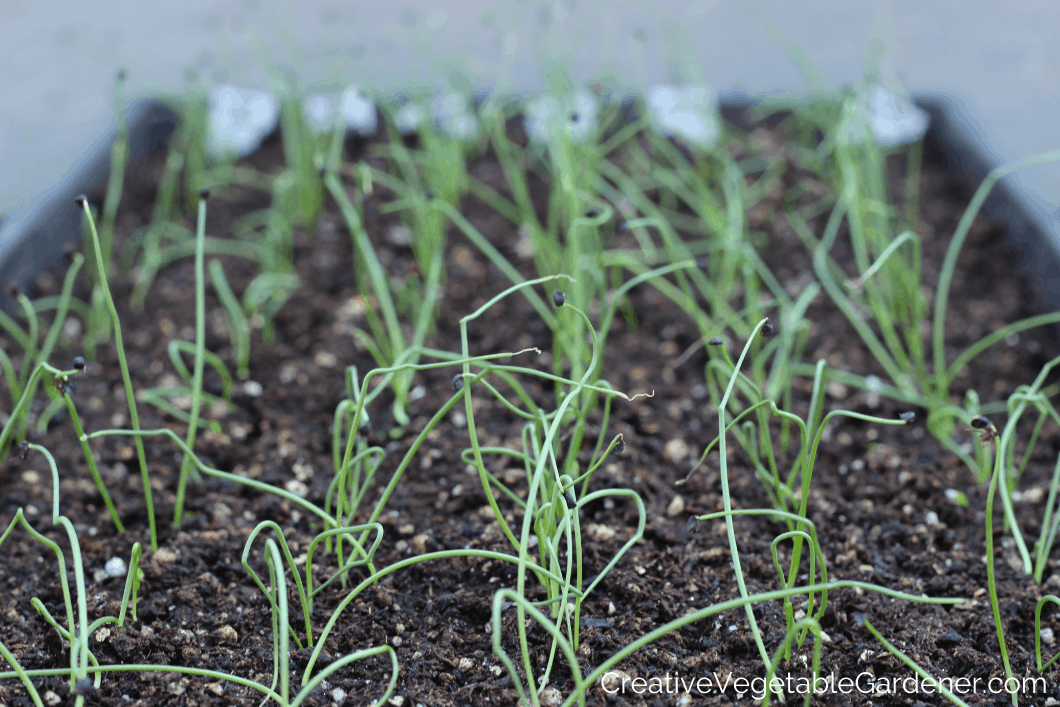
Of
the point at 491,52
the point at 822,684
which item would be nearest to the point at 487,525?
the point at 822,684

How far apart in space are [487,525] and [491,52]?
1330 mm

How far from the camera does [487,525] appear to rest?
2.75 ft

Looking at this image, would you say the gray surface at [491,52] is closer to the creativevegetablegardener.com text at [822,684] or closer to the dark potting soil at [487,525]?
the dark potting soil at [487,525]

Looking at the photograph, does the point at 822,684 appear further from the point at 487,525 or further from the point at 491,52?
the point at 491,52

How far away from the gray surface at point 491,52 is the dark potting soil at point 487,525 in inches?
18.4

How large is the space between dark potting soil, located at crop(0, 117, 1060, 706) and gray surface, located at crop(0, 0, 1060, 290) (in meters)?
0.47

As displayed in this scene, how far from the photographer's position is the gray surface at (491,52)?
150 centimetres

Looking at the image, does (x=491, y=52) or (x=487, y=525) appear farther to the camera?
(x=491, y=52)

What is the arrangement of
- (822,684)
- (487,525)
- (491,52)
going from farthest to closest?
1. (491,52)
2. (487,525)
3. (822,684)

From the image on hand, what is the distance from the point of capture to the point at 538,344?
1131mm

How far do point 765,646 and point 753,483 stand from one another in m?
0.24

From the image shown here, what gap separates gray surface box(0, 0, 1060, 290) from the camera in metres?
1.50

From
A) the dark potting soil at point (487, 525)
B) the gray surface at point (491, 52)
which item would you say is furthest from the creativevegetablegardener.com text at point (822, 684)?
the gray surface at point (491, 52)

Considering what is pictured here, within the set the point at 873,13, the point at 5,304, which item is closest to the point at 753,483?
the point at 5,304
